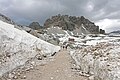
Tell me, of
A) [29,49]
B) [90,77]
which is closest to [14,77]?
[90,77]

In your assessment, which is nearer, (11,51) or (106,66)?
(106,66)

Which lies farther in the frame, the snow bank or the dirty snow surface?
the dirty snow surface

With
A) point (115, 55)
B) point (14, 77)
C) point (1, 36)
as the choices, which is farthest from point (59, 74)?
point (1, 36)

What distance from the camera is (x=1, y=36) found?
16.9 m

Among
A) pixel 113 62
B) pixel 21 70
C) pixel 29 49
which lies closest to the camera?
pixel 113 62

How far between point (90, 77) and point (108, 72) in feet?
8.03

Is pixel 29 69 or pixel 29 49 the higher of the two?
pixel 29 49

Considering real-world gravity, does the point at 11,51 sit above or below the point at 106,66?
above

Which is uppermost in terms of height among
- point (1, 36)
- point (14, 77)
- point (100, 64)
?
point (1, 36)

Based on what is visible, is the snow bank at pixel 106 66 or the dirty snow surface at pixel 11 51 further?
the dirty snow surface at pixel 11 51

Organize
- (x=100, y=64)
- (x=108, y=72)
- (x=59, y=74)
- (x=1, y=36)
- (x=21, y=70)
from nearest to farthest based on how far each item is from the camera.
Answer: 1. (x=108, y=72)
2. (x=100, y=64)
3. (x=59, y=74)
4. (x=21, y=70)
5. (x=1, y=36)

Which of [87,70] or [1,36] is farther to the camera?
[1,36]

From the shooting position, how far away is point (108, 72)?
33.4 ft

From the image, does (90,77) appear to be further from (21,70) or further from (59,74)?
(21,70)
